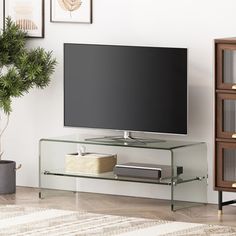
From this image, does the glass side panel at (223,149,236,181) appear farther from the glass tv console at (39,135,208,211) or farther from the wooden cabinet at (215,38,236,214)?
the glass tv console at (39,135,208,211)

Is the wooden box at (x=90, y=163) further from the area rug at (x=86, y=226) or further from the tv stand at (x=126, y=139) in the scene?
the area rug at (x=86, y=226)

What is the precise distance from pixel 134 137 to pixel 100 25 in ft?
3.21

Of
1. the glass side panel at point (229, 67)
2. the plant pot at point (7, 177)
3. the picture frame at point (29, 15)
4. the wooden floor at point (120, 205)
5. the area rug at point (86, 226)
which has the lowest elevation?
the area rug at point (86, 226)

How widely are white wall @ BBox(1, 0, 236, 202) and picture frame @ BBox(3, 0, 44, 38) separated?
0.06 m

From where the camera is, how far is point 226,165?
7684 mm

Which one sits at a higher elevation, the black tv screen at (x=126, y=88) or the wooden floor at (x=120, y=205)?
the black tv screen at (x=126, y=88)

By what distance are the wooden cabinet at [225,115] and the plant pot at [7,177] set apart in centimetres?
188

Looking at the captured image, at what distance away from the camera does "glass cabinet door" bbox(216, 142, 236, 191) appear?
7664 millimetres

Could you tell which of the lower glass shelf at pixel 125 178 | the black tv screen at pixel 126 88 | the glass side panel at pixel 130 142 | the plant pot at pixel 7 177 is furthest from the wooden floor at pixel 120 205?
the black tv screen at pixel 126 88

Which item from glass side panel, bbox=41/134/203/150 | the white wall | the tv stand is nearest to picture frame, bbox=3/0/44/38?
the white wall

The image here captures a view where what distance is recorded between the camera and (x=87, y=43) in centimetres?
855

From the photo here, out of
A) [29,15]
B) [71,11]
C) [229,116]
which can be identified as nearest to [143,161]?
[229,116]

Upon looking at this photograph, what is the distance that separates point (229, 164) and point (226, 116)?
14.3 inches

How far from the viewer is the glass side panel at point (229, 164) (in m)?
7.66
